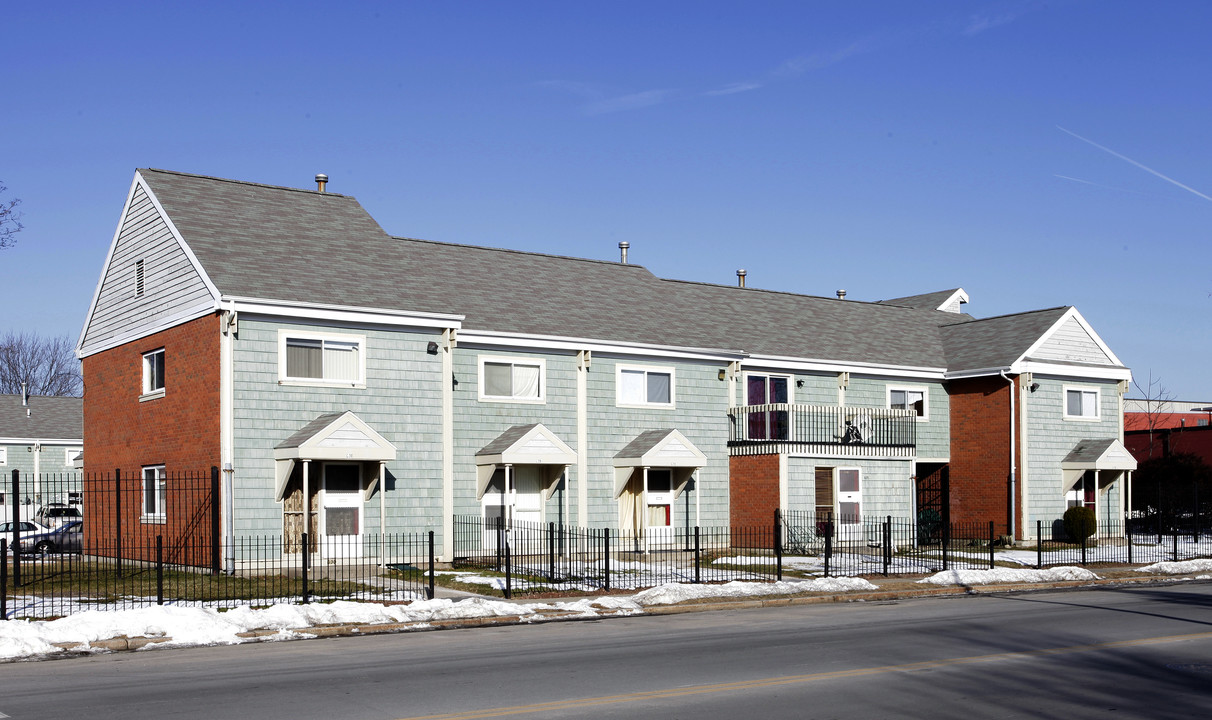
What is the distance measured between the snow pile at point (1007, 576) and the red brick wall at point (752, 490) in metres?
6.94

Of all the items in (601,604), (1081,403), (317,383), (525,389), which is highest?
A: (317,383)

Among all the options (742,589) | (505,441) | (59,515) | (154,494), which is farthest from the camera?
(59,515)

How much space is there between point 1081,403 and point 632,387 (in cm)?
1639

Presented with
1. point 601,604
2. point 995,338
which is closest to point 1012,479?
point 995,338

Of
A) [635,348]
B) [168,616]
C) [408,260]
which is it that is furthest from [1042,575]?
[168,616]

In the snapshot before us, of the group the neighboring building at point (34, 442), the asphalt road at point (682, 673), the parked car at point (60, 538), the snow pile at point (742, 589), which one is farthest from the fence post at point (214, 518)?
the neighboring building at point (34, 442)

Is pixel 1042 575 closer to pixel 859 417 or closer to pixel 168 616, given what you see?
pixel 859 417

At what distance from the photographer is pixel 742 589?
940 inches

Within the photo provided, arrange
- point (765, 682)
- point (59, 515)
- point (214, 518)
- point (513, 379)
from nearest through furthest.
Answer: point (765, 682) → point (214, 518) → point (513, 379) → point (59, 515)

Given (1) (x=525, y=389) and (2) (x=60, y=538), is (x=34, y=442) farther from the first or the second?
(1) (x=525, y=389)

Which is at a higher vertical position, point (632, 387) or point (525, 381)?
point (525, 381)

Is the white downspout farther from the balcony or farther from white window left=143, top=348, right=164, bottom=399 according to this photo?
white window left=143, top=348, right=164, bottom=399

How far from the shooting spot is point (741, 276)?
4931 centimetres

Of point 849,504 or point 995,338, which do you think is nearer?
point 849,504
